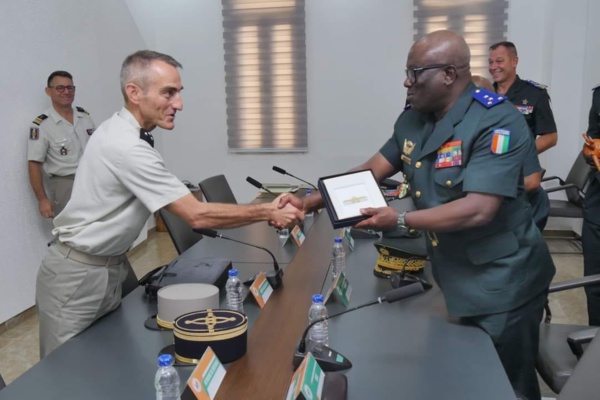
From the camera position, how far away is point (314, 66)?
518 centimetres

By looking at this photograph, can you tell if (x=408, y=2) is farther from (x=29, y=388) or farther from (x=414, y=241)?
(x=29, y=388)

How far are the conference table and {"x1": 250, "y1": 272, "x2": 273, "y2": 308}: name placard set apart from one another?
26 millimetres

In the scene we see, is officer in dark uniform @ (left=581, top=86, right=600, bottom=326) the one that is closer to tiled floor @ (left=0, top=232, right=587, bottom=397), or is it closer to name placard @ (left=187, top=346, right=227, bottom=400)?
tiled floor @ (left=0, top=232, right=587, bottom=397)

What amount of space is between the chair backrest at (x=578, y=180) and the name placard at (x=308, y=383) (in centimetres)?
384

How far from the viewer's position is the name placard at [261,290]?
1.71 m

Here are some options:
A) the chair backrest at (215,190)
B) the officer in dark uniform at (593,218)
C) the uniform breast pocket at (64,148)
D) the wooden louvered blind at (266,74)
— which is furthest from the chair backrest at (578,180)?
the uniform breast pocket at (64,148)

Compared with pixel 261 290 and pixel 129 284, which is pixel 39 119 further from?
pixel 261 290

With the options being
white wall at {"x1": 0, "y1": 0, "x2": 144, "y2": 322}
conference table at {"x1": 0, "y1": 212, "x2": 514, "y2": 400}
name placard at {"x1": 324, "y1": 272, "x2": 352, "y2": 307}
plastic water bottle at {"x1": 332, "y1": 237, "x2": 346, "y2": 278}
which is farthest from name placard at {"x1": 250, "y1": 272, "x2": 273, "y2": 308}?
white wall at {"x1": 0, "y1": 0, "x2": 144, "y2": 322}

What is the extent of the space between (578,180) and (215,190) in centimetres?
310

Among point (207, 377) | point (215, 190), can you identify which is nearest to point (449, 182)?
point (207, 377)

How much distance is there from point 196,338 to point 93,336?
435mm

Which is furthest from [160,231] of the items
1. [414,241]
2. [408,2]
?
[414,241]

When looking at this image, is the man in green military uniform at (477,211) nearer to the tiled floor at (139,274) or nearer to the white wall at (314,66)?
the tiled floor at (139,274)

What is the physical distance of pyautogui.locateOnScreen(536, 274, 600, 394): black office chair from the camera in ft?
5.31
